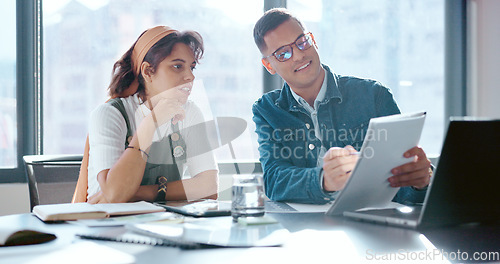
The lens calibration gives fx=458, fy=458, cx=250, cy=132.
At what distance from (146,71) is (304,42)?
2.21ft

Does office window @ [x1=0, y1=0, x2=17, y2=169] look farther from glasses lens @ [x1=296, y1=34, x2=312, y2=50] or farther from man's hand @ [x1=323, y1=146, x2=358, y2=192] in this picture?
man's hand @ [x1=323, y1=146, x2=358, y2=192]

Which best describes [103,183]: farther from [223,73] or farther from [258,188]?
[223,73]

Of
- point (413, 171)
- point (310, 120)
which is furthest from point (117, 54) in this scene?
point (413, 171)

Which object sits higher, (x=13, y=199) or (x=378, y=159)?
(x=378, y=159)

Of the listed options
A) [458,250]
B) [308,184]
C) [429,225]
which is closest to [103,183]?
[308,184]

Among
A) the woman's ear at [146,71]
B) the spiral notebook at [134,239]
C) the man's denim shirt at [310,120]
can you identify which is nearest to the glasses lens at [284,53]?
the man's denim shirt at [310,120]

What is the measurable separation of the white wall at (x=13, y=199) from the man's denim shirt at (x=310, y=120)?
149 centimetres

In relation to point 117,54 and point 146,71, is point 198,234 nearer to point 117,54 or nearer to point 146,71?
point 146,71

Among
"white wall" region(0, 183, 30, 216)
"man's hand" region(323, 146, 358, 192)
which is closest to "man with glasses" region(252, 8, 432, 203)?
"man's hand" region(323, 146, 358, 192)

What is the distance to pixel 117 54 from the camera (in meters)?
2.85

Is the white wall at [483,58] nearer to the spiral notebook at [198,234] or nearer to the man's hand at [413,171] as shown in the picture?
the man's hand at [413,171]

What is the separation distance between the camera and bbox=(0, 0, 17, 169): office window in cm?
266

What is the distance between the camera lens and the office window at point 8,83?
8.73 feet

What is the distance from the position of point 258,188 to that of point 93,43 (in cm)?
211
